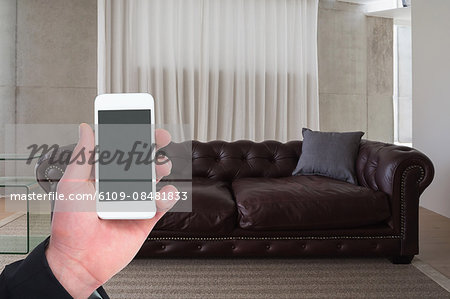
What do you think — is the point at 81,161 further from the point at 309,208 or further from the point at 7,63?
the point at 7,63

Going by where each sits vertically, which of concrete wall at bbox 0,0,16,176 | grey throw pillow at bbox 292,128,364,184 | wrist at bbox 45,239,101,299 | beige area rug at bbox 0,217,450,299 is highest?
concrete wall at bbox 0,0,16,176

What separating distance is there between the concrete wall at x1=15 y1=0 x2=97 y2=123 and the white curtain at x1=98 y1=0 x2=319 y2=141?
0.21 m

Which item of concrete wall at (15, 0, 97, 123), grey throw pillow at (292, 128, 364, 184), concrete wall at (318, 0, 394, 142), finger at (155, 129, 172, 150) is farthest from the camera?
concrete wall at (318, 0, 394, 142)

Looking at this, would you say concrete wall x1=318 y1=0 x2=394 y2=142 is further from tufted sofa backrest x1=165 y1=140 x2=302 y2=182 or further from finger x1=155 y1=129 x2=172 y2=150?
finger x1=155 y1=129 x2=172 y2=150

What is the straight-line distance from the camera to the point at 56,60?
498cm

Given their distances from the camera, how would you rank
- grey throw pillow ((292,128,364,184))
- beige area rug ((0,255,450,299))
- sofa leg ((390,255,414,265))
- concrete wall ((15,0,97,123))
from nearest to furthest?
beige area rug ((0,255,450,299)) < sofa leg ((390,255,414,265)) < grey throw pillow ((292,128,364,184)) < concrete wall ((15,0,97,123))

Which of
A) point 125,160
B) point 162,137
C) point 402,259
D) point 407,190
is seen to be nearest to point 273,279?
point 402,259

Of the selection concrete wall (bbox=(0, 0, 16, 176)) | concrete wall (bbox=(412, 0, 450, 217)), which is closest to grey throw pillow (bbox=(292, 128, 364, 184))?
concrete wall (bbox=(412, 0, 450, 217))

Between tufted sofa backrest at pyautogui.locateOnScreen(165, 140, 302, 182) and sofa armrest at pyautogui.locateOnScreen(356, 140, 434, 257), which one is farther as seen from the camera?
tufted sofa backrest at pyautogui.locateOnScreen(165, 140, 302, 182)

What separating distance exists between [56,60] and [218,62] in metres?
1.80

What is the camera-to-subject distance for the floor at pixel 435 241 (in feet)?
8.77

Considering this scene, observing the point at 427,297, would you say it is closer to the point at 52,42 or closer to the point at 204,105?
the point at 204,105

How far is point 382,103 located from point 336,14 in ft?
4.10

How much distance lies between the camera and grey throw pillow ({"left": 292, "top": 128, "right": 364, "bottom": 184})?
3.10 meters
